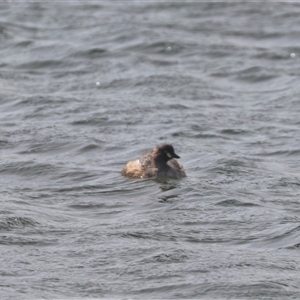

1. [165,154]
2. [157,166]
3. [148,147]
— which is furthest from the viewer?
[148,147]

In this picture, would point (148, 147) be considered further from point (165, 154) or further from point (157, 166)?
point (157, 166)

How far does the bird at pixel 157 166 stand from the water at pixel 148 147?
0.51ft

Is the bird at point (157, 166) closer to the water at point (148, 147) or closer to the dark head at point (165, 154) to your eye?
the dark head at point (165, 154)

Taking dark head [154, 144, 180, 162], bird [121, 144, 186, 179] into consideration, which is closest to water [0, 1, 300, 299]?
bird [121, 144, 186, 179]

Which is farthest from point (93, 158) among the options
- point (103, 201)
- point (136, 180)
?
point (103, 201)

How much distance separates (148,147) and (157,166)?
1966mm

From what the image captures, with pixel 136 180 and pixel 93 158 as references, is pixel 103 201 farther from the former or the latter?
pixel 93 158

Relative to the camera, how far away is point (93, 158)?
1766 centimetres

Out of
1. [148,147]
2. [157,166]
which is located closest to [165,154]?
[157,166]

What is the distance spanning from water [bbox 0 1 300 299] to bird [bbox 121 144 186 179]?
16 cm

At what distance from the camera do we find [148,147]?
18.3m

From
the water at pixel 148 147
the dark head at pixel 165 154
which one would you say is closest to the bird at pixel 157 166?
the dark head at pixel 165 154

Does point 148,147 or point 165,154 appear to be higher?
point 165,154

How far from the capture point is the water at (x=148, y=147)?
1184 centimetres
